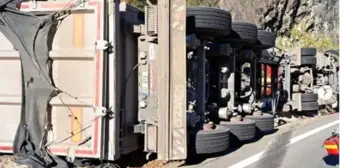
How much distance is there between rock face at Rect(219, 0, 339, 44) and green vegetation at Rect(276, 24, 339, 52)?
12.4 inches

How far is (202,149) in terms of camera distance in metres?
5.43

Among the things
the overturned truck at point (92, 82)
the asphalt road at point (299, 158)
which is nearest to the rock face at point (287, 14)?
the asphalt road at point (299, 158)

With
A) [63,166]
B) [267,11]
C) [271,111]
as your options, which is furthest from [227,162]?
[267,11]

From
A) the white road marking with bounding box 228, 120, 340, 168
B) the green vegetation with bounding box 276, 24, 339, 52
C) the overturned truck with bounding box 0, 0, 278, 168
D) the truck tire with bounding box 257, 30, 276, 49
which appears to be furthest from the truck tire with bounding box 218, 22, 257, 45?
the green vegetation with bounding box 276, 24, 339, 52

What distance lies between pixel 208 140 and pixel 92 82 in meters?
1.53

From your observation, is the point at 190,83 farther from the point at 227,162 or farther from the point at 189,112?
the point at 227,162

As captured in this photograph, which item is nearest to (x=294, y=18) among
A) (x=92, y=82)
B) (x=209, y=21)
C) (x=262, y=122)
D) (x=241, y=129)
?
(x=262, y=122)

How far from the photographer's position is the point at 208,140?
5473mm

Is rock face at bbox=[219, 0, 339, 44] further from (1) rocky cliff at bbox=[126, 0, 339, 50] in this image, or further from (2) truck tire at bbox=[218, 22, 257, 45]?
(2) truck tire at bbox=[218, 22, 257, 45]

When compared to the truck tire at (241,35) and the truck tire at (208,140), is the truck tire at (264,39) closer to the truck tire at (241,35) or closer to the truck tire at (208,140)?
the truck tire at (241,35)

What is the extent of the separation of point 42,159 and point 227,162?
7.27ft

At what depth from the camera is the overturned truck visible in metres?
4.89

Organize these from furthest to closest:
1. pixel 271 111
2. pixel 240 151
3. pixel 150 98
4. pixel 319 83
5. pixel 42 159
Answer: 1. pixel 319 83
2. pixel 271 111
3. pixel 240 151
4. pixel 150 98
5. pixel 42 159

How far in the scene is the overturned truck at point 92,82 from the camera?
489 centimetres
